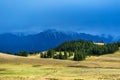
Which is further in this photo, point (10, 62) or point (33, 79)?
point (10, 62)

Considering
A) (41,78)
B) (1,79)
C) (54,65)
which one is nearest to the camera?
(1,79)

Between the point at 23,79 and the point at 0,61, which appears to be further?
the point at 0,61

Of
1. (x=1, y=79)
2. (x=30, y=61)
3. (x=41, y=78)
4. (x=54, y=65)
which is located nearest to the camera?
(x=1, y=79)

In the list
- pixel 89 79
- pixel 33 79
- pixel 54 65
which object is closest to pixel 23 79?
pixel 33 79

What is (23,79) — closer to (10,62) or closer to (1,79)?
(1,79)

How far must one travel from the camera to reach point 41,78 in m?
76.4

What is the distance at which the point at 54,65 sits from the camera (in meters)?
120

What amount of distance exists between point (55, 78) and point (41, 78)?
119 inches

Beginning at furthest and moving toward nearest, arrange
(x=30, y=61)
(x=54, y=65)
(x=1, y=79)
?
(x=30, y=61), (x=54, y=65), (x=1, y=79)

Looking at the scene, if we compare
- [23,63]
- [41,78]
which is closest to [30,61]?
[23,63]

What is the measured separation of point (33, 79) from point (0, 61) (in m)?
53.6

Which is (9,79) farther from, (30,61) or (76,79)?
(30,61)

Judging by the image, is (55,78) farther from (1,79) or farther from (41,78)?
(1,79)

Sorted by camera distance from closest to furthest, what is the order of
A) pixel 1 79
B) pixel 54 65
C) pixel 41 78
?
1. pixel 1 79
2. pixel 41 78
3. pixel 54 65
